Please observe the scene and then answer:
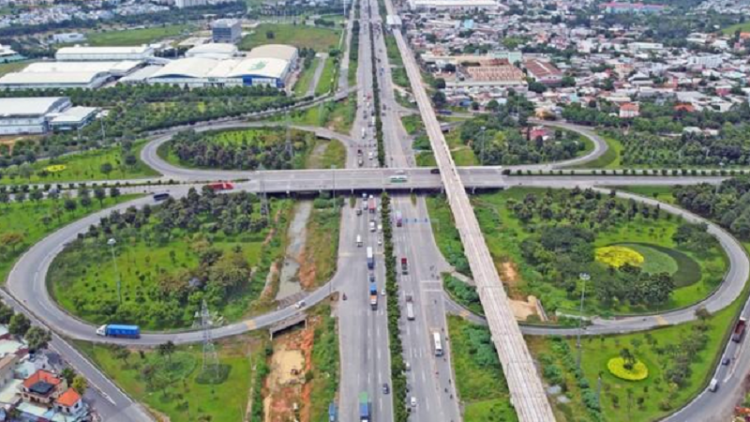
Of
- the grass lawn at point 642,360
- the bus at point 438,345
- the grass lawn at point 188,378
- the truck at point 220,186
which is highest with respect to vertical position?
the truck at point 220,186

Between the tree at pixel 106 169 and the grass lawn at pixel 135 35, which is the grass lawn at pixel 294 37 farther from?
the tree at pixel 106 169

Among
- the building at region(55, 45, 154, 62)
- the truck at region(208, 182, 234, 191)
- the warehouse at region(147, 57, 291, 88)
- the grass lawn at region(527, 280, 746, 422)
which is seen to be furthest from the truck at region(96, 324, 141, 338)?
Answer: the building at region(55, 45, 154, 62)

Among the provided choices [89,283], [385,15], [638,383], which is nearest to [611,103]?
[638,383]

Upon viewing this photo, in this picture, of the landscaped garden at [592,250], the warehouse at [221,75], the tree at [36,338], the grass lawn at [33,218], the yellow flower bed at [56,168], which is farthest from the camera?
the warehouse at [221,75]

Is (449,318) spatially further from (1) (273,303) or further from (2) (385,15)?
(2) (385,15)

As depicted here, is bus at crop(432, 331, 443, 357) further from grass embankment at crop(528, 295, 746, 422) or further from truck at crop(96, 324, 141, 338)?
truck at crop(96, 324, 141, 338)

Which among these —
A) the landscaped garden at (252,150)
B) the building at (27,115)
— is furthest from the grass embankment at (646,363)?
the building at (27,115)

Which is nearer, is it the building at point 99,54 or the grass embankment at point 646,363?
the grass embankment at point 646,363
